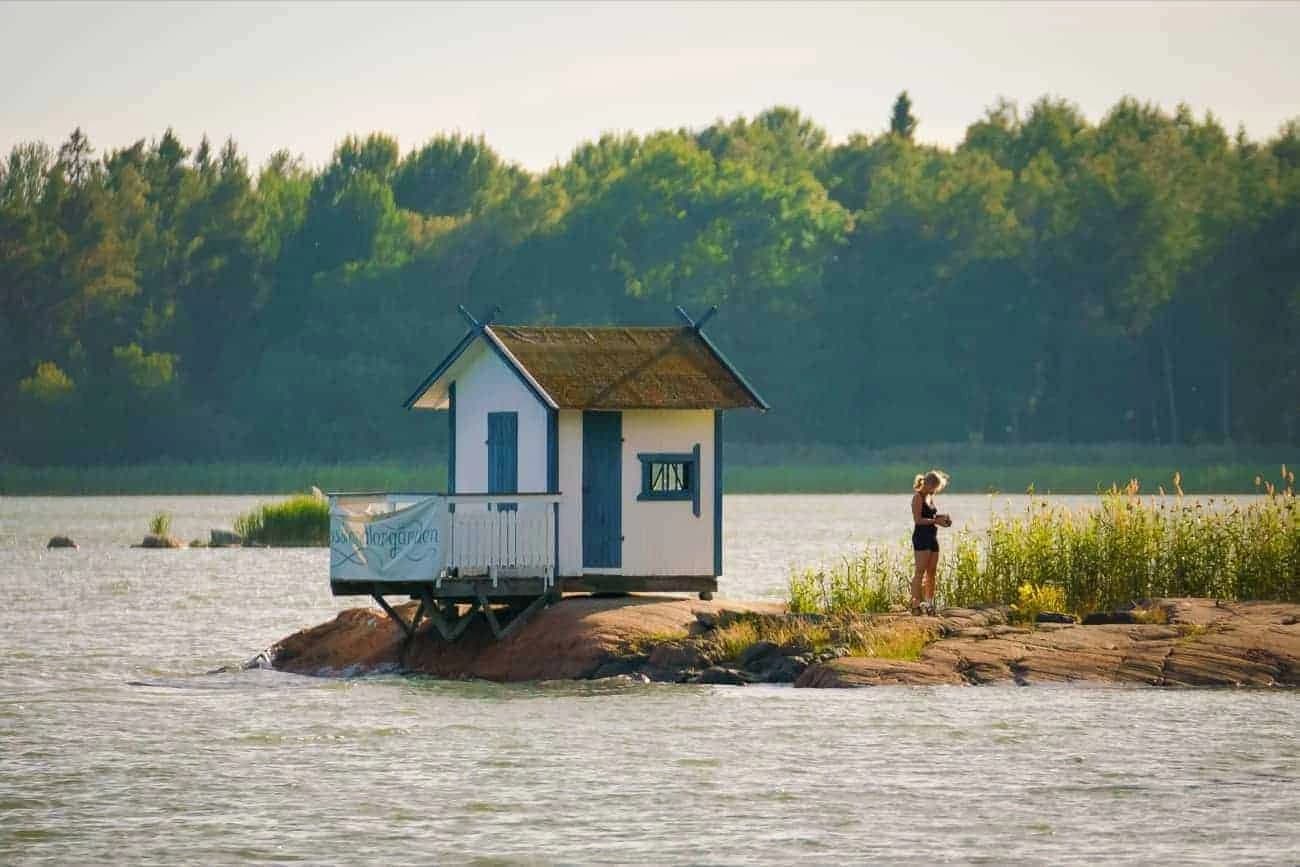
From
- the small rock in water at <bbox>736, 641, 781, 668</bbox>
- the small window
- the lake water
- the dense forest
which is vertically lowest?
the lake water

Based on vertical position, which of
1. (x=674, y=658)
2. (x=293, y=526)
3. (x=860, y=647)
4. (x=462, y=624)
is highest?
(x=293, y=526)

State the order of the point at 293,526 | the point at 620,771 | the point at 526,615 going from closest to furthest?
the point at 620,771, the point at 526,615, the point at 293,526

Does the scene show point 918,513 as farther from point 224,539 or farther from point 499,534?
point 224,539

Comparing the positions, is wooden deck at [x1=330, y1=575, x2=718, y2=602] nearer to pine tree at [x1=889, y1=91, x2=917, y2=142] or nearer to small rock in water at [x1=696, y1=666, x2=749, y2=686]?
small rock in water at [x1=696, y1=666, x2=749, y2=686]

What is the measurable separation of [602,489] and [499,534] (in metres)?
1.52

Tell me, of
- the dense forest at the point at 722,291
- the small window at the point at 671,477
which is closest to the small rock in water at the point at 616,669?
the small window at the point at 671,477

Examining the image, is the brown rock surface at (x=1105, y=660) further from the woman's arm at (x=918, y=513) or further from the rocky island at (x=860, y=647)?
the woman's arm at (x=918, y=513)

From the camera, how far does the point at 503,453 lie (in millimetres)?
32469

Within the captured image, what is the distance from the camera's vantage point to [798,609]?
107 ft

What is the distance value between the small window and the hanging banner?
282 centimetres

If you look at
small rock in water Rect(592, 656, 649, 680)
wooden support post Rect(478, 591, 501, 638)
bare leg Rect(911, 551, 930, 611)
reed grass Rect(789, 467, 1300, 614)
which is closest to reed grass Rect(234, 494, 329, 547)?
reed grass Rect(789, 467, 1300, 614)

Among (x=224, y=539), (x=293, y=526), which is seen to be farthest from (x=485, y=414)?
(x=224, y=539)

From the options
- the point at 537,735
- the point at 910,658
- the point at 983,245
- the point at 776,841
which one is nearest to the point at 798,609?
the point at 910,658

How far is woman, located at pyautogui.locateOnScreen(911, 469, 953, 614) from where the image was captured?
3116 cm
